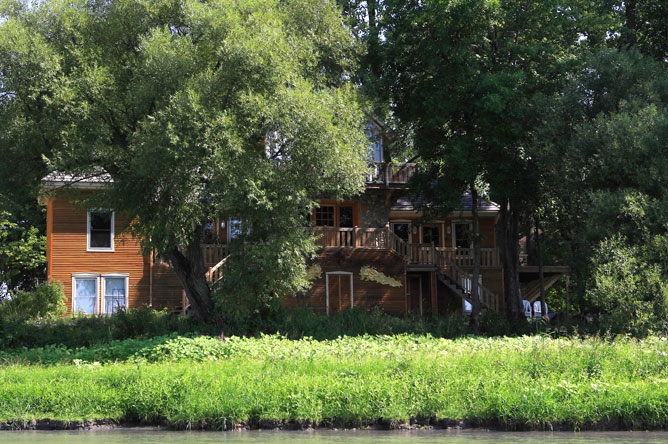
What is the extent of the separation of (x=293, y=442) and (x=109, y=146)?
14.8 metres

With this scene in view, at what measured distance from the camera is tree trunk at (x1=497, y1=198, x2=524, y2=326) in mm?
33781

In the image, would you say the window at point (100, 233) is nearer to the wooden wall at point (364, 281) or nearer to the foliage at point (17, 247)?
the foliage at point (17, 247)

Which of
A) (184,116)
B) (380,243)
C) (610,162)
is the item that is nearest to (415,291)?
(380,243)

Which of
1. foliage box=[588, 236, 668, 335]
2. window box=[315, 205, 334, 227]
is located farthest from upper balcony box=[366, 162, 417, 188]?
foliage box=[588, 236, 668, 335]

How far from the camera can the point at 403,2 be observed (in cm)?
3095

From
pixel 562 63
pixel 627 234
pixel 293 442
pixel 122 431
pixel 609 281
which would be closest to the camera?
pixel 293 442

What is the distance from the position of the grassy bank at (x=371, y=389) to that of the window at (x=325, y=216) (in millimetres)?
19631

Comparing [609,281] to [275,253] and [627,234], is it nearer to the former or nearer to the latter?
[627,234]

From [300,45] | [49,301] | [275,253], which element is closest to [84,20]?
[300,45]

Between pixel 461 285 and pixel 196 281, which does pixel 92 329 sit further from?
pixel 461 285

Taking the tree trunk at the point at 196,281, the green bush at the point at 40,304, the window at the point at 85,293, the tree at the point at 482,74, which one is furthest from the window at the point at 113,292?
the tree at the point at 482,74

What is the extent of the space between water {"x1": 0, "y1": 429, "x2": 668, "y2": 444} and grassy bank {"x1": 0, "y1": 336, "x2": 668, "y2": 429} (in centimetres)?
43

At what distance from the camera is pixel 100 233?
3359 cm

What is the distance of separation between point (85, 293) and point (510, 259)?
1944 centimetres
